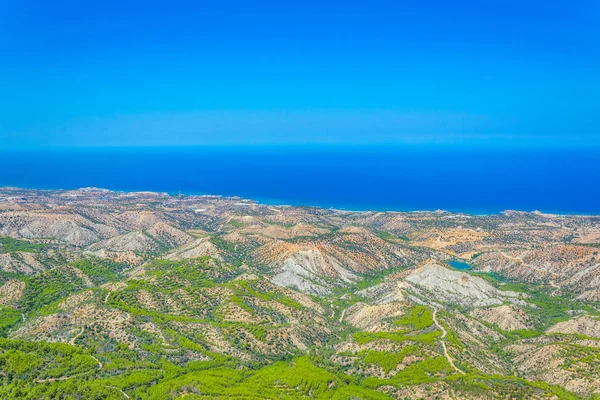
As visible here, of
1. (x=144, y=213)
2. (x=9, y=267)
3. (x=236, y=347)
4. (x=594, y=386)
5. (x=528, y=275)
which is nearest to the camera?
(x=594, y=386)

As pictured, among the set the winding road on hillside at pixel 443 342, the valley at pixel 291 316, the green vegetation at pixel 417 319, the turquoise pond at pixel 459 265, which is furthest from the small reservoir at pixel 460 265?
the green vegetation at pixel 417 319

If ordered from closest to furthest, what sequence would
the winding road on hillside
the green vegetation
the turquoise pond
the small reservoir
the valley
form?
the valley
the winding road on hillside
the green vegetation
the small reservoir
the turquoise pond

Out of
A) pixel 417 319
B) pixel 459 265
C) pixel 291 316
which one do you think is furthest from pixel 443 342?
pixel 459 265

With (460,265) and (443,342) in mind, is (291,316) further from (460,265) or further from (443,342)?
(460,265)

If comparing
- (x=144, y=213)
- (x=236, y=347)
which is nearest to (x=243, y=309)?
(x=236, y=347)

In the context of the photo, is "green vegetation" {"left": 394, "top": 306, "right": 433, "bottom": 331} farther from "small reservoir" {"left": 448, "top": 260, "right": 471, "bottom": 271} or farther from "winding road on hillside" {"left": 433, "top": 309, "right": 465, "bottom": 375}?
"small reservoir" {"left": 448, "top": 260, "right": 471, "bottom": 271}

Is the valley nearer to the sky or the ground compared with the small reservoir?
nearer to the ground

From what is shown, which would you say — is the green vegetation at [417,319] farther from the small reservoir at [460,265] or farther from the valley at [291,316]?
the small reservoir at [460,265]

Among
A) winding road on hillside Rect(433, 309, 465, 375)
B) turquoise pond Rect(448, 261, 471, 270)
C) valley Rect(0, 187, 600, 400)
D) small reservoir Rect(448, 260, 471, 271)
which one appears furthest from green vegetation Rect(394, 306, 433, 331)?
turquoise pond Rect(448, 261, 471, 270)

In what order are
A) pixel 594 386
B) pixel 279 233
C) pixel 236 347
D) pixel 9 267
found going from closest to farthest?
pixel 594 386
pixel 236 347
pixel 9 267
pixel 279 233

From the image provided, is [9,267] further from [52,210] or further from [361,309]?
[361,309]

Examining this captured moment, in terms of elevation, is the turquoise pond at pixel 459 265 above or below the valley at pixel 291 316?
above
